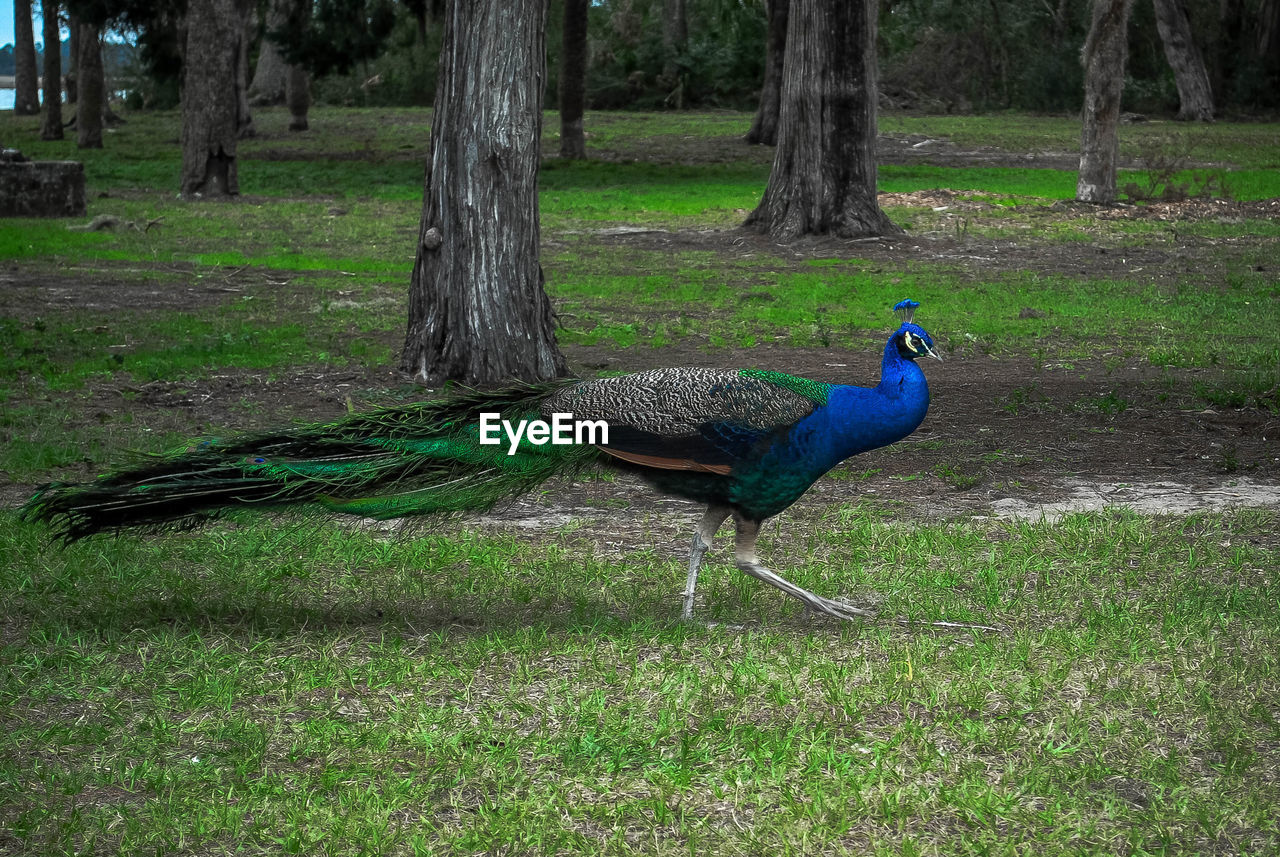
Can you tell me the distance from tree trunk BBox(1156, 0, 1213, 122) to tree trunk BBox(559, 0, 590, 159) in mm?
20475

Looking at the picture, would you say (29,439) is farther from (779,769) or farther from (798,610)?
(779,769)

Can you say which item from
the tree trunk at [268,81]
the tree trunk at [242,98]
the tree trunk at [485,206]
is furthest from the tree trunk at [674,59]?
the tree trunk at [485,206]

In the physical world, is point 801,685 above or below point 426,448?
below

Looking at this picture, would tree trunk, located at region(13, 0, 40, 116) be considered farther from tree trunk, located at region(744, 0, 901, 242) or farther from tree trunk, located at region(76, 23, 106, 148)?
tree trunk, located at region(744, 0, 901, 242)

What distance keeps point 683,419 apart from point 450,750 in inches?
61.7

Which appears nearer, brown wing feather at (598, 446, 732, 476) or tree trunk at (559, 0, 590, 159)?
brown wing feather at (598, 446, 732, 476)

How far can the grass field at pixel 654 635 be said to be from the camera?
4.06 m

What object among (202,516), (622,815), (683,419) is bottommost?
(622,815)

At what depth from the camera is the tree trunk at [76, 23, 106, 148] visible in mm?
27625

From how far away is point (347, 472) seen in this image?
17.5 ft

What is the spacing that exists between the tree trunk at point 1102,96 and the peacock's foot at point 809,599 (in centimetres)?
1617

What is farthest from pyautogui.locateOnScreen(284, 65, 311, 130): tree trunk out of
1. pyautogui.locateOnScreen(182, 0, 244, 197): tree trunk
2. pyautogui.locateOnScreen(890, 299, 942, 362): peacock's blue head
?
pyautogui.locateOnScreen(890, 299, 942, 362): peacock's blue head

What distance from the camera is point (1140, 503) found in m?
7.44

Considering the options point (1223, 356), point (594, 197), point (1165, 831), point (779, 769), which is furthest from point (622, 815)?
point (594, 197)
